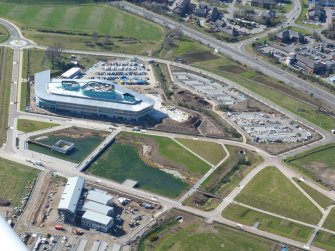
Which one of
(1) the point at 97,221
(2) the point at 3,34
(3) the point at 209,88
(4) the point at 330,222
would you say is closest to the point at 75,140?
(1) the point at 97,221

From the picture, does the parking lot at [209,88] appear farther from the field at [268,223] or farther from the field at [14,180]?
the field at [14,180]

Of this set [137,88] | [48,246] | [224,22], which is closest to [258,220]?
[48,246]

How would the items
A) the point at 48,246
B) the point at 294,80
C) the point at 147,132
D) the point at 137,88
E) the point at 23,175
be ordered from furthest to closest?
the point at 294,80 < the point at 137,88 < the point at 147,132 < the point at 23,175 < the point at 48,246

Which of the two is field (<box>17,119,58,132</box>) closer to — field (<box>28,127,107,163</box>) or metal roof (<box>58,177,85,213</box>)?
field (<box>28,127,107,163</box>)

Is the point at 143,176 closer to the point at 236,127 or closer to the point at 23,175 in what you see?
the point at 23,175

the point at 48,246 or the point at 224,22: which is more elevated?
the point at 224,22

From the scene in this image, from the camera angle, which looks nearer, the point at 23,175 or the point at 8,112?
the point at 23,175

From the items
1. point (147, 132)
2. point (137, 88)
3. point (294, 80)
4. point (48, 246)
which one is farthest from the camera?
point (294, 80)

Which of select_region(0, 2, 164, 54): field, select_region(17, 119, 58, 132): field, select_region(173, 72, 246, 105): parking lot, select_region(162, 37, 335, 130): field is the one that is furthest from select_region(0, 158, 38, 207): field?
select_region(0, 2, 164, 54): field

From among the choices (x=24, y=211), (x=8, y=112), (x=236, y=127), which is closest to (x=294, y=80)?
(x=236, y=127)
